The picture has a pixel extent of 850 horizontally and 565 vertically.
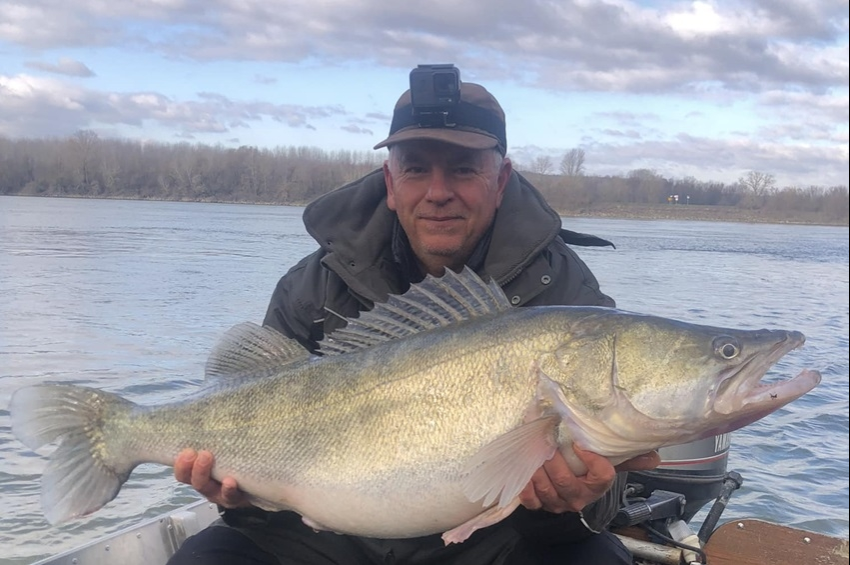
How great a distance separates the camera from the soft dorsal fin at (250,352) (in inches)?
122

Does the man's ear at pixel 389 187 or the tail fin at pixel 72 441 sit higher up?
the man's ear at pixel 389 187

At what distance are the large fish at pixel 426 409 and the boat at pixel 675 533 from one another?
1.05 meters

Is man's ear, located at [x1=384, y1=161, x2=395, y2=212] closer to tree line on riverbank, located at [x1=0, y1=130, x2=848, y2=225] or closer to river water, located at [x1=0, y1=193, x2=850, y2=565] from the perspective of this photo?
river water, located at [x1=0, y1=193, x2=850, y2=565]

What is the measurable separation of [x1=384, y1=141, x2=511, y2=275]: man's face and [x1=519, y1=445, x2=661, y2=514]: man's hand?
1.32 meters

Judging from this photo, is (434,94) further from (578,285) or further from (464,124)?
(578,285)

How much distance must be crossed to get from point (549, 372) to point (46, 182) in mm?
55693

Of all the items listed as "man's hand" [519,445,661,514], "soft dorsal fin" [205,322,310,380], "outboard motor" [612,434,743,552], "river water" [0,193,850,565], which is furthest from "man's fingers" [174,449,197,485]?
"river water" [0,193,850,565]

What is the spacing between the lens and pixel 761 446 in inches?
327

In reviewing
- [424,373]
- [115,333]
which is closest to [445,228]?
[424,373]

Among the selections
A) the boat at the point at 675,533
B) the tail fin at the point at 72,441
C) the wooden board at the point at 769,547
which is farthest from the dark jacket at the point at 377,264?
the wooden board at the point at 769,547

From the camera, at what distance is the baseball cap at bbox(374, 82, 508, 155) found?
3.50 meters

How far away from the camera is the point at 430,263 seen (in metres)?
3.74

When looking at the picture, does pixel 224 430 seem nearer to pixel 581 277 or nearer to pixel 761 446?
pixel 581 277

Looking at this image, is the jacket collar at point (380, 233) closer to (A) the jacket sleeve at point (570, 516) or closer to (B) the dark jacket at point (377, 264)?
(B) the dark jacket at point (377, 264)
